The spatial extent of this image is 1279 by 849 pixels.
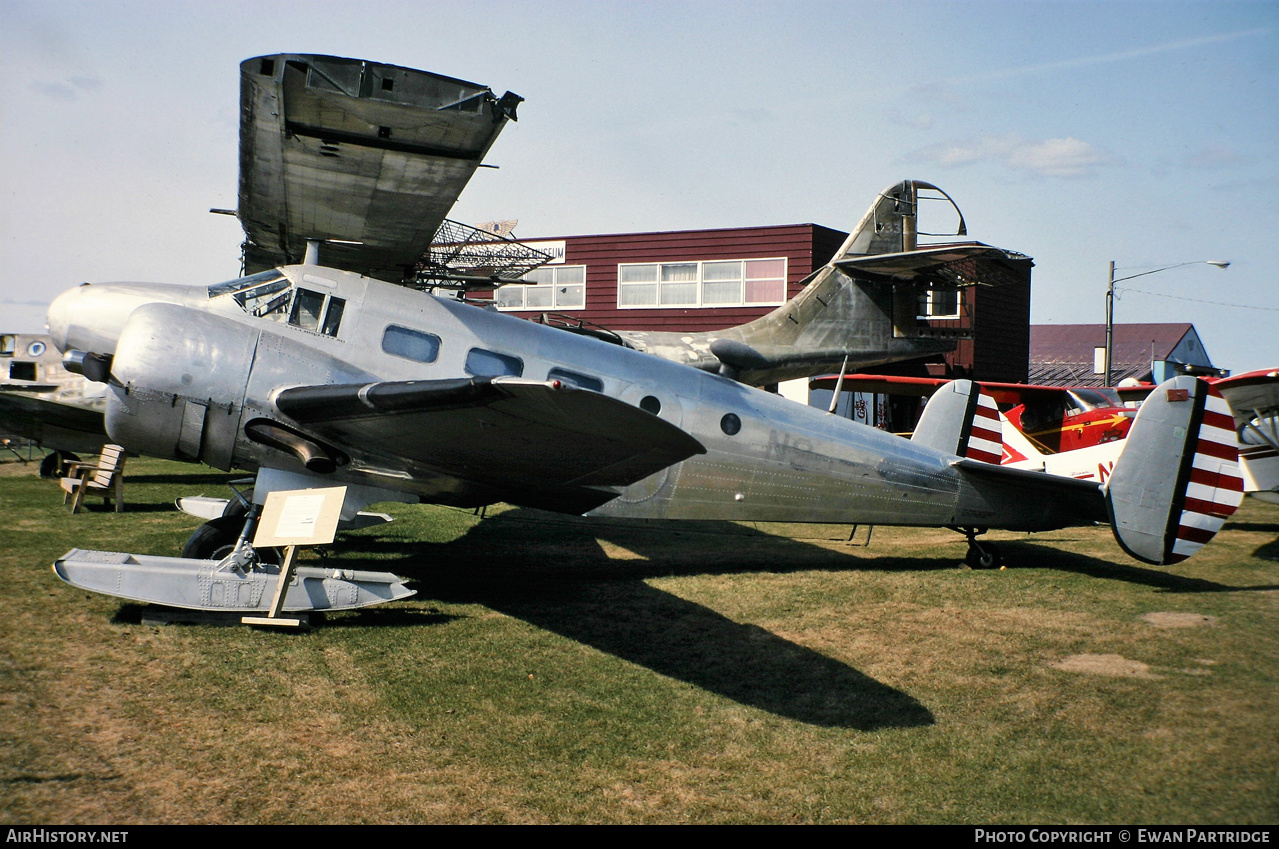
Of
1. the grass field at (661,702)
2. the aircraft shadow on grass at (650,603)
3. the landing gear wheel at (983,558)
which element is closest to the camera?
the grass field at (661,702)

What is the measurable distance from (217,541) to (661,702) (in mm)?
4501

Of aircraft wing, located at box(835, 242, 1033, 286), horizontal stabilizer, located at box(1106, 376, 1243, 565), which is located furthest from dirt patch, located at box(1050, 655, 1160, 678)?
aircraft wing, located at box(835, 242, 1033, 286)

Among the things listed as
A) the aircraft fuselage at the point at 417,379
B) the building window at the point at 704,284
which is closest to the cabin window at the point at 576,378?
the aircraft fuselage at the point at 417,379

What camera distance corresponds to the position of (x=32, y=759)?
3.76 metres

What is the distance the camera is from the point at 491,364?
689 cm

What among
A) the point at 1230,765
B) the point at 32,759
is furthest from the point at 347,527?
the point at 1230,765

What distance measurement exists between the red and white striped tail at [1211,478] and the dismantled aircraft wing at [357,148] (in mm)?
7612

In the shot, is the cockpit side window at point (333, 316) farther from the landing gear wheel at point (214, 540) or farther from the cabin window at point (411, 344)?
the landing gear wheel at point (214, 540)

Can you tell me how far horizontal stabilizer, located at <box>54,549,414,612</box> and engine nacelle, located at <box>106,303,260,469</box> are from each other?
3.06ft

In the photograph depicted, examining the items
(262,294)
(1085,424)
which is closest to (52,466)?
(262,294)

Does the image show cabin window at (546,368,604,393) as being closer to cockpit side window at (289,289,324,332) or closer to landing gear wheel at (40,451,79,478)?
cockpit side window at (289,289,324,332)

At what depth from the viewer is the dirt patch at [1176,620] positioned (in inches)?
265

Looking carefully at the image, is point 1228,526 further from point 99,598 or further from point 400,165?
point 99,598

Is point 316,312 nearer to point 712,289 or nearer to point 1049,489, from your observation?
point 1049,489
